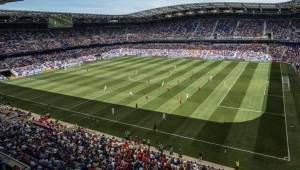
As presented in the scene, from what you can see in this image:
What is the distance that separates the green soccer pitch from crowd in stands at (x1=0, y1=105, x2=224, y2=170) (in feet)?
10.9

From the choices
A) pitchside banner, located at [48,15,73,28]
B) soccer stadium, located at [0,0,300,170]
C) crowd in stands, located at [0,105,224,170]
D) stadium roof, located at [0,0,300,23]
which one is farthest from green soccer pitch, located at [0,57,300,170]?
stadium roof, located at [0,0,300,23]

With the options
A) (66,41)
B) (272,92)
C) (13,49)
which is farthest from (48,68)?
(272,92)

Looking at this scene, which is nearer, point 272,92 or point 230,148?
point 230,148

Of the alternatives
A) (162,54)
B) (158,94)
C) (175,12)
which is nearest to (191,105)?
(158,94)

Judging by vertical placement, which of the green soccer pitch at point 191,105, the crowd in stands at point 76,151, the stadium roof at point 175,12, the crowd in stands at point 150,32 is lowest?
the green soccer pitch at point 191,105

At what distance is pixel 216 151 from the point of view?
27.2 m

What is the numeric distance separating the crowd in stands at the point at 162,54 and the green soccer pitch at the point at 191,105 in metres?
7.85

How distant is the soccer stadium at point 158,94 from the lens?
989 inches

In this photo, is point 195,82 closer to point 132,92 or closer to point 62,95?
point 132,92

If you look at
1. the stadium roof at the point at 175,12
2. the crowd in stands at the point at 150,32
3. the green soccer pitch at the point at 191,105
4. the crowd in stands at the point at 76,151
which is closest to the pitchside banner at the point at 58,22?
the crowd in stands at the point at 150,32

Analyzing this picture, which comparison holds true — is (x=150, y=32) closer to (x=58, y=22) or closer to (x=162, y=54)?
(x=162, y=54)

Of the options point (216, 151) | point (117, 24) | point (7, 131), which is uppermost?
point (117, 24)

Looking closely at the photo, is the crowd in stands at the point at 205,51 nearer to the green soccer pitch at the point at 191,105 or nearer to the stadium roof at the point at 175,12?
→ the green soccer pitch at the point at 191,105

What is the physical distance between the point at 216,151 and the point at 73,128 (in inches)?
613
